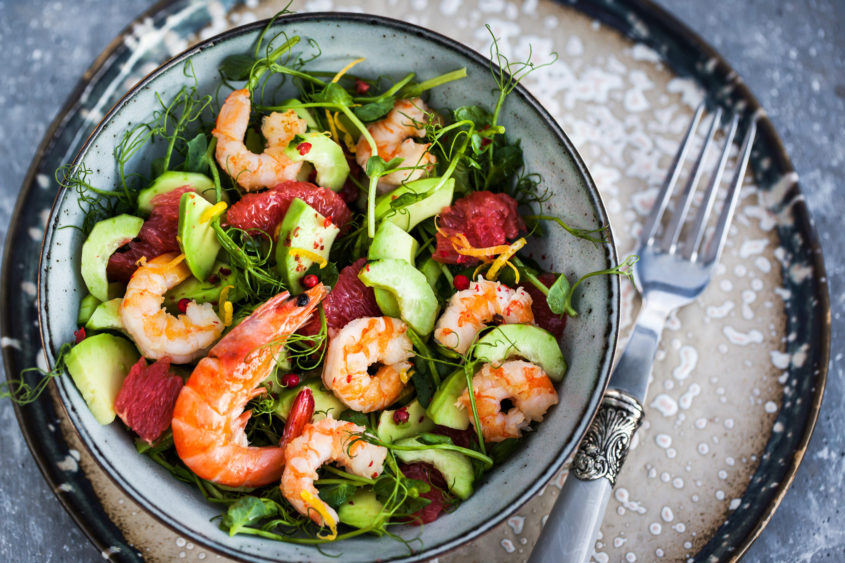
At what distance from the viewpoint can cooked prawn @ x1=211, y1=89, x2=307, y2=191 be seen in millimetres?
1470

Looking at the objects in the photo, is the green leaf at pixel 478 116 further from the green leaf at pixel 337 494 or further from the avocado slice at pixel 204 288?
the green leaf at pixel 337 494

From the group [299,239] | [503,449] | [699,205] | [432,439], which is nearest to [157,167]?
[299,239]

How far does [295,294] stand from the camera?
4.80 feet

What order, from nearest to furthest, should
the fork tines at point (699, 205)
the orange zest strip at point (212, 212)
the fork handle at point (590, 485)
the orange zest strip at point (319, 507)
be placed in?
the orange zest strip at point (319, 507) → the orange zest strip at point (212, 212) → the fork handle at point (590, 485) → the fork tines at point (699, 205)

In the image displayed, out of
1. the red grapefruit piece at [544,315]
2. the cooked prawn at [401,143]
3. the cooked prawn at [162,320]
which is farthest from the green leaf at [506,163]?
the cooked prawn at [162,320]

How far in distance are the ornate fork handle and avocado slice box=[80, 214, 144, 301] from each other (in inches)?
44.9

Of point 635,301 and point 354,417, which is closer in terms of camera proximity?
point 354,417

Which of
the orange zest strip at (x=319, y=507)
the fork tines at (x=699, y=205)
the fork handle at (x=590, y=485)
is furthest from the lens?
the fork tines at (x=699, y=205)

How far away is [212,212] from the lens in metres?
1.42

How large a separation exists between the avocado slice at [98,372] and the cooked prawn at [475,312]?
2.22 feet

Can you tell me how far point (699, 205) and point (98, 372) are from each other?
157cm

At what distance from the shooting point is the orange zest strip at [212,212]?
141cm

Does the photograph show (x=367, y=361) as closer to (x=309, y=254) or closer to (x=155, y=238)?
(x=309, y=254)

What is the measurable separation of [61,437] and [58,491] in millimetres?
136
